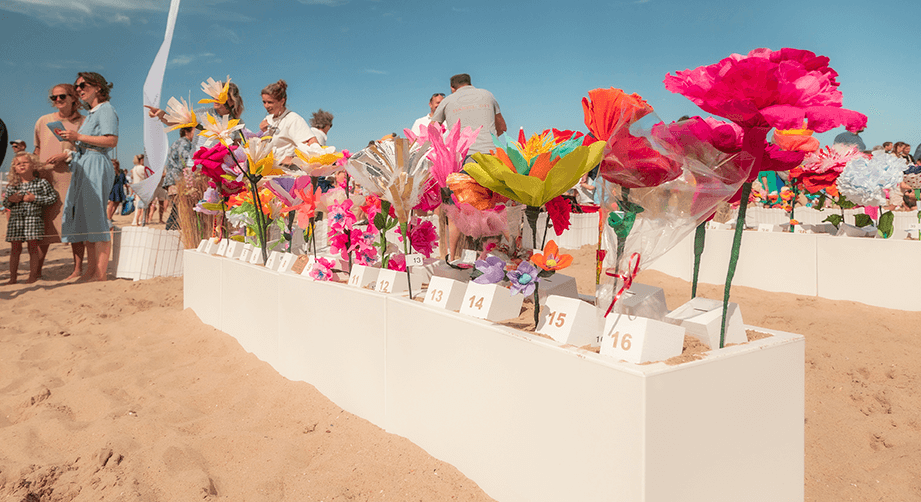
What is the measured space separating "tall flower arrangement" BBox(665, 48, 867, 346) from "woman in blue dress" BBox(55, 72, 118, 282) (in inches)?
206

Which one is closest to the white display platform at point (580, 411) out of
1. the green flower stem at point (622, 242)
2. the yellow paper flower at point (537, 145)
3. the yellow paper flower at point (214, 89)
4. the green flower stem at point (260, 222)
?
the green flower stem at point (622, 242)

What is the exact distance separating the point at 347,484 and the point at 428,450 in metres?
0.27

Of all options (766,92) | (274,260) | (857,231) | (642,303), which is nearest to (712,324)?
(642,303)

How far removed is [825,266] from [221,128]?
4.33 meters

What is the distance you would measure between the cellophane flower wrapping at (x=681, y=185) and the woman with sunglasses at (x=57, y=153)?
5521 millimetres

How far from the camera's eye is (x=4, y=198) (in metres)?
5.12

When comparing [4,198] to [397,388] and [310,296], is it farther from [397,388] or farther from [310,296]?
[397,388]

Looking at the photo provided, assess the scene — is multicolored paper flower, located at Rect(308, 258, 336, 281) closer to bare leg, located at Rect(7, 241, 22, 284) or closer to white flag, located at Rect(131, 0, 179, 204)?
white flag, located at Rect(131, 0, 179, 204)

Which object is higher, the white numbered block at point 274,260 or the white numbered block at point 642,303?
the white numbered block at point 274,260

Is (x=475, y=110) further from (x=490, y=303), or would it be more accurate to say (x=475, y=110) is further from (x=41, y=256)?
(x=41, y=256)

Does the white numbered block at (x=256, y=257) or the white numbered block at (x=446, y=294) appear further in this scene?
the white numbered block at (x=256, y=257)

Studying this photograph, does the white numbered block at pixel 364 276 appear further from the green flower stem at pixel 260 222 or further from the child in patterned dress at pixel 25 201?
the child in patterned dress at pixel 25 201

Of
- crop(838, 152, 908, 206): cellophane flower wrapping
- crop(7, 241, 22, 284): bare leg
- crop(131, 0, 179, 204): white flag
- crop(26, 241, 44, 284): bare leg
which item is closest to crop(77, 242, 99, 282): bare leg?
crop(26, 241, 44, 284): bare leg

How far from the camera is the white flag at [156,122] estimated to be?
4.61m
